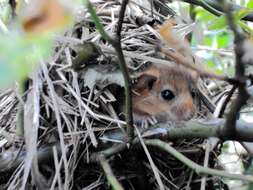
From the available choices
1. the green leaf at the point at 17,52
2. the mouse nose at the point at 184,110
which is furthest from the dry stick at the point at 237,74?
the mouse nose at the point at 184,110

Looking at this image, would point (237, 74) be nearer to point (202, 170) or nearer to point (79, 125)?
point (202, 170)

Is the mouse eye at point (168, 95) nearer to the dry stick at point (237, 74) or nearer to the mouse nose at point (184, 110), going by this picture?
the mouse nose at point (184, 110)

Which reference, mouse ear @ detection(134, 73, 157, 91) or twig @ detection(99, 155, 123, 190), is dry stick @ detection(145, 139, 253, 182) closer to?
twig @ detection(99, 155, 123, 190)

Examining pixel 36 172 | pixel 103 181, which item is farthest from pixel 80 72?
pixel 36 172

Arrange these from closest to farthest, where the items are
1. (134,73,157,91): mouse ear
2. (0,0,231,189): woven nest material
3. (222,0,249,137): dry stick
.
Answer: (222,0,249,137): dry stick, (0,0,231,189): woven nest material, (134,73,157,91): mouse ear

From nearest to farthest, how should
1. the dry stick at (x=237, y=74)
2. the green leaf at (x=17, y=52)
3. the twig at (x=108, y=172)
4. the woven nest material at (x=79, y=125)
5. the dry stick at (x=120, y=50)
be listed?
the green leaf at (x=17, y=52) < the dry stick at (x=237, y=74) < the dry stick at (x=120, y=50) < the twig at (x=108, y=172) < the woven nest material at (x=79, y=125)

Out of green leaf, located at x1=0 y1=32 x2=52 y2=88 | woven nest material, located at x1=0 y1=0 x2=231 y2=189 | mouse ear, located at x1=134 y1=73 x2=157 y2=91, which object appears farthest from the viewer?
mouse ear, located at x1=134 y1=73 x2=157 y2=91

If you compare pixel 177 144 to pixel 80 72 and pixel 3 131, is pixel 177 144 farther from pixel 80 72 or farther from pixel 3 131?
pixel 3 131

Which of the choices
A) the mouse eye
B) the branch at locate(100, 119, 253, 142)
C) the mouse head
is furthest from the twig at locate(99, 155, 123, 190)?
the mouse eye
